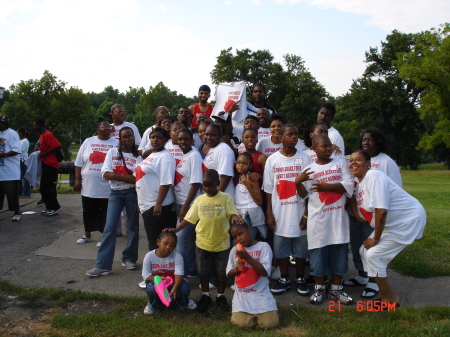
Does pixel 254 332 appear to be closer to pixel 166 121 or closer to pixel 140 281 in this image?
pixel 140 281

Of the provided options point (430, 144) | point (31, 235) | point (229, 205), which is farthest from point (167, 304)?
point (430, 144)

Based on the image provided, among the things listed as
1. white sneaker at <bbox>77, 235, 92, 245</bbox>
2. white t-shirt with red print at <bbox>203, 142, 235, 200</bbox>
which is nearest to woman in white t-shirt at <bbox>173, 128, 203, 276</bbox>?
white t-shirt with red print at <bbox>203, 142, 235, 200</bbox>

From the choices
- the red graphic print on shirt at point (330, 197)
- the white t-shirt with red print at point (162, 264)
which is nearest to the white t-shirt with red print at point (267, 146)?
the red graphic print on shirt at point (330, 197)

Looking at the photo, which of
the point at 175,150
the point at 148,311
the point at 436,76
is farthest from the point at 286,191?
the point at 436,76

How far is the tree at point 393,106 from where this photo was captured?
1864 inches

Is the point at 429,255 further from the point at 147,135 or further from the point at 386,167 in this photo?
the point at 147,135

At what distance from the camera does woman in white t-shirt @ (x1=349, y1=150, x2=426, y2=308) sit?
415cm

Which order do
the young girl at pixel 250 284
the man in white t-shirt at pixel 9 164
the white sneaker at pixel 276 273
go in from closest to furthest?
the young girl at pixel 250 284
the white sneaker at pixel 276 273
the man in white t-shirt at pixel 9 164

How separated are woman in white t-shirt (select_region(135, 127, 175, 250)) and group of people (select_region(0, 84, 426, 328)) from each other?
0.01 meters

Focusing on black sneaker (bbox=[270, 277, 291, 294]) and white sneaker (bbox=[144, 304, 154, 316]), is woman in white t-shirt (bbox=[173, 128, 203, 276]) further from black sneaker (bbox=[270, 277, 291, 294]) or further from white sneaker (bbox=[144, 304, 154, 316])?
black sneaker (bbox=[270, 277, 291, 294])

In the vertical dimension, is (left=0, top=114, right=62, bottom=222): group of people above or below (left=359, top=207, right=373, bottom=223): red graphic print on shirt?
above

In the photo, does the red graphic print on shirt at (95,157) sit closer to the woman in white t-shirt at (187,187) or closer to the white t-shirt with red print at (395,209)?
the woman in white t-shirt at (187,187)

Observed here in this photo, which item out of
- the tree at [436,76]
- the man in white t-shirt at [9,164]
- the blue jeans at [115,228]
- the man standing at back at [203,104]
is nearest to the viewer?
the blue jeans at [115,228]

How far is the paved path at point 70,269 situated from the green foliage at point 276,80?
43632mm
